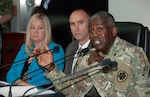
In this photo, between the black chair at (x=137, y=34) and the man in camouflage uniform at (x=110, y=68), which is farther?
the black chair at (x=137, y=34)

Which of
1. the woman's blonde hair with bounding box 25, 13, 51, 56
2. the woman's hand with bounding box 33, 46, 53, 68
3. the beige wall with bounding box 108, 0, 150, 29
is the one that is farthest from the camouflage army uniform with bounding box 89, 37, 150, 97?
the beige wall with bounding box 108, 0, 150, 29

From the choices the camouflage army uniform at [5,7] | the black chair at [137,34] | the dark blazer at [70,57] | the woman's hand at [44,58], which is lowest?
the dark blazer at [70,57]

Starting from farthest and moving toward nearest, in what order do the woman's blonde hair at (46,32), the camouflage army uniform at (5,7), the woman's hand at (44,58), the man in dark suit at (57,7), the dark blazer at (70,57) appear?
the camouflage army uniform at (5,7) → the man in dark suit at (57,7) → the woman's blonde hair at (46,32) → the dark blazer at (70,57) → the woman's hand at (44,58)

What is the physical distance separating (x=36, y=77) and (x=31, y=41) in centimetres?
36

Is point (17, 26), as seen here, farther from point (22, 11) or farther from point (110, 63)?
point (110, 63)

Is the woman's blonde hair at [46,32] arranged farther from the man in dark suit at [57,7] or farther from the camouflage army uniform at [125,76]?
the camouflage army uniform at [125,76]

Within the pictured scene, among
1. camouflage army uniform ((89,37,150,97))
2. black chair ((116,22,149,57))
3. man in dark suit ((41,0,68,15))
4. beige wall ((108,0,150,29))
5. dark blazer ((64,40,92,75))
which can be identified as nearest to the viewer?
camouflage army uniform ((89,37,150,97))

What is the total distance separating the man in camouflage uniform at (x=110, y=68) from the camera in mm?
1577

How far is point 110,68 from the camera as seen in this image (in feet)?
5.31

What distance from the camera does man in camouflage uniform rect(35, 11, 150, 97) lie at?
5.17 feet

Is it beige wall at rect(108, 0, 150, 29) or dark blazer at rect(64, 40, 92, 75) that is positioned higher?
beige wall at rect(108, 0, 150, 29)

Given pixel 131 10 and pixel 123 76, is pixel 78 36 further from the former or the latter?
pixel 131 10

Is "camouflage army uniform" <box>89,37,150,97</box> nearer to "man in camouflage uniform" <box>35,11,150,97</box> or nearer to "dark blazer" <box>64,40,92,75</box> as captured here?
"man in camouflage uniform" <box>35,11,150,97</box>

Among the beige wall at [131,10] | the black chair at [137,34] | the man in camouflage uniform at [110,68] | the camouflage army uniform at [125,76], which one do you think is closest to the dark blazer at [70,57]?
the black chair at [137,34]
